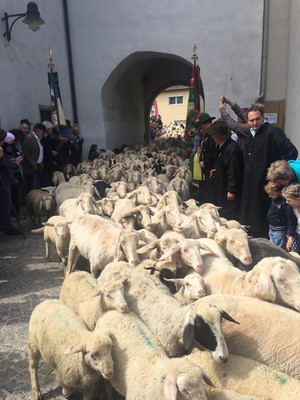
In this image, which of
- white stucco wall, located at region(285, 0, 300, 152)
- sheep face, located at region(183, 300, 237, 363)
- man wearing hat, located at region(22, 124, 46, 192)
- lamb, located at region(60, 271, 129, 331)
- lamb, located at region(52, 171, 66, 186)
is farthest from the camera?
white stucco wall, located at region(285, 0, 300, 152)

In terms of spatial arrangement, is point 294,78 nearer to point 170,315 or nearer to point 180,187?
point 180,187

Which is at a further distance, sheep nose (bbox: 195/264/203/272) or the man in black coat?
the man in black coat

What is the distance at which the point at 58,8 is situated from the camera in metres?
12.8

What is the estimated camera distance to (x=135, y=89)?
18.9m

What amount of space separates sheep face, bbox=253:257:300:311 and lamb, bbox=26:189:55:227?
5.00 meters

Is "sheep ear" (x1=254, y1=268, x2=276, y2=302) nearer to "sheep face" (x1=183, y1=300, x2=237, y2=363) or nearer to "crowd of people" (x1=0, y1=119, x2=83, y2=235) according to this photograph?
"sheep face" (x1=183, y1=300, x2=237, y2=363)

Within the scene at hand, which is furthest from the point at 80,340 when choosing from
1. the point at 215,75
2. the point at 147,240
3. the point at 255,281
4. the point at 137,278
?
the point at 215,75

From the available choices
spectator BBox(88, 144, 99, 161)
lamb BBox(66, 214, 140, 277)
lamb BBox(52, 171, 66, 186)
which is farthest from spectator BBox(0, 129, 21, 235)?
spectator BBox(88, 144, 99, 161)

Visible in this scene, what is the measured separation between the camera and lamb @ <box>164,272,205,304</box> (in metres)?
2.70

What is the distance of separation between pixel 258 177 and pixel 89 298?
273cm

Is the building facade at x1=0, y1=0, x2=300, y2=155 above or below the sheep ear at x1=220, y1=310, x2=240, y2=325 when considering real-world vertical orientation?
above

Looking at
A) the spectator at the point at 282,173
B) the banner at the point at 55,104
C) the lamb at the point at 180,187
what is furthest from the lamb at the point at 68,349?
the banner at the point at 55,104

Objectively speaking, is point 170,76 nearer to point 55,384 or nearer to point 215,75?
point 215,75

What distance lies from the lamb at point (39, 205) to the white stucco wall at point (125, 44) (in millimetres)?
3958
